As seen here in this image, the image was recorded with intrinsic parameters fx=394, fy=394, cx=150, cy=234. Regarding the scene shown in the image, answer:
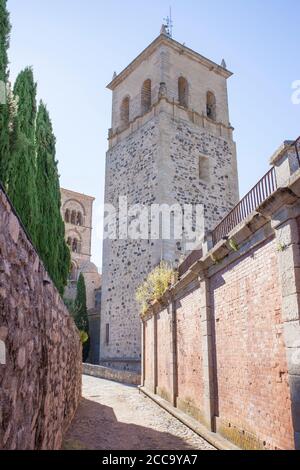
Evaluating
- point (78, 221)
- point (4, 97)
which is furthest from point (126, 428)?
point (78, 221)

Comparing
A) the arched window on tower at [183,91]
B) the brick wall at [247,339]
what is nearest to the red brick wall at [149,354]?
the brick wall at [247,339]

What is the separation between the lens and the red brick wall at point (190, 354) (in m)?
9.31

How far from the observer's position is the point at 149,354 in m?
16.1

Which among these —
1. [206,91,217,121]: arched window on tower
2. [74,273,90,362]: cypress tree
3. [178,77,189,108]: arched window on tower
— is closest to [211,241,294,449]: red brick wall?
[178,77,189,108]: arched window on tower

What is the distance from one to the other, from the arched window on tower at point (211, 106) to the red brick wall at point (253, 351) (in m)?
19.1

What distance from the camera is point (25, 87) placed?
892 cm

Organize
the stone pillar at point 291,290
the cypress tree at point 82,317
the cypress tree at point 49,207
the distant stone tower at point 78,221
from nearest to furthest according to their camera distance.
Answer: the stone pillar at point 291,290 → the cypress tree at point 49,207 → the cypress tree at point 82,317 → the distant stone tower at point 78,221

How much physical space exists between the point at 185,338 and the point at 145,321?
23.6ft

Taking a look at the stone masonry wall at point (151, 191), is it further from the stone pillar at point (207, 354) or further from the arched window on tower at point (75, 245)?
the arched window on tower at point (75, 245)

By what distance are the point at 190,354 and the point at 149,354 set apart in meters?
6.40

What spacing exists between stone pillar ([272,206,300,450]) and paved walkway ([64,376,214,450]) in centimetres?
307

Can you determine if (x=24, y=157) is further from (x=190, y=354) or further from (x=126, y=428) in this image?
(x=126, y=428)

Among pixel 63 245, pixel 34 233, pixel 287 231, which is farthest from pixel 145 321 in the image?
pixel 287 231

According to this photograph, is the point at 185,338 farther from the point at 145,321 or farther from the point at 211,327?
the point at 145,321
